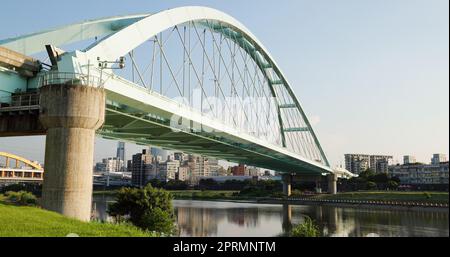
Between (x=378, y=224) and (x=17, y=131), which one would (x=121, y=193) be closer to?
(x=17, y=131)

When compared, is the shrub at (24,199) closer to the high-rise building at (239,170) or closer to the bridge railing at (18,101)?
the bridge railing at (18,101)

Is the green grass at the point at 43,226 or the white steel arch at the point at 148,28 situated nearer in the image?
the green grass at the point at 43,226

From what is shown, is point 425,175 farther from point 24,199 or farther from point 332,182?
point 24,199

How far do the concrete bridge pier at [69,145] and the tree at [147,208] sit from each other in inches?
312

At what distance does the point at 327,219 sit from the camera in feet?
153

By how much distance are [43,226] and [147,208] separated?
13295 millimetres

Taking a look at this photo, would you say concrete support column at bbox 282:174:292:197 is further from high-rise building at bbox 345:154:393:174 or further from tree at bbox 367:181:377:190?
high-rise building at bbox 345:154:393:174

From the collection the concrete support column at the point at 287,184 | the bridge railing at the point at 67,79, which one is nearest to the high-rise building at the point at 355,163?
the concrete support column at the point at 287,184

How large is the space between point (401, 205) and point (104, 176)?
11983cm

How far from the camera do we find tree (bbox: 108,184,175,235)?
24625mm

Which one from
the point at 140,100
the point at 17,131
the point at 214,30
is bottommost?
the point at 17,131

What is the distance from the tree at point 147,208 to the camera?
2462cm

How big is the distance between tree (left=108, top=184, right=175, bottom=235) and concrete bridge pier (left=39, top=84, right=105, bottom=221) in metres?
7.93
